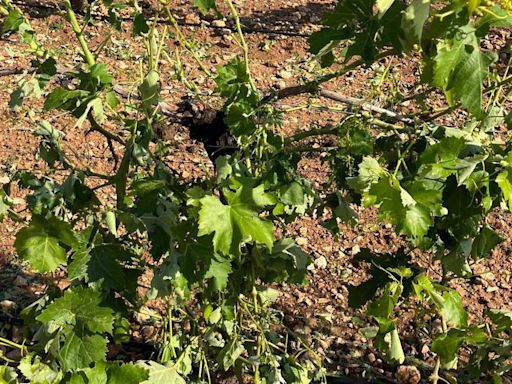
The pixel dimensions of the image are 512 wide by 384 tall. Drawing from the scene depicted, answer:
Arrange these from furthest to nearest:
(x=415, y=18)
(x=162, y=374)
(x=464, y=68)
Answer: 1. (x=162, y=374)
2. (x=464, y=68)
3. (x=415, y=18)

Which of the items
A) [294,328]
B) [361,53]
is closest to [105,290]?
[361,53]

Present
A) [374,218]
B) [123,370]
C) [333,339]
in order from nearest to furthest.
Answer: [123,370] < [333,339] < [374,218]

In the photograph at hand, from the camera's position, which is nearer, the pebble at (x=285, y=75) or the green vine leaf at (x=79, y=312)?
the green vine leaf at (x=79, y=312)

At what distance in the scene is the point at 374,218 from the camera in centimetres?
403

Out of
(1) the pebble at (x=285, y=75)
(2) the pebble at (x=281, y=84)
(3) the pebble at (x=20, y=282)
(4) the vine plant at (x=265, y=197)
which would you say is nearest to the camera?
(4) the vine plant at (x=265, y=197)

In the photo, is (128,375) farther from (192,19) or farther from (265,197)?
(192,19)

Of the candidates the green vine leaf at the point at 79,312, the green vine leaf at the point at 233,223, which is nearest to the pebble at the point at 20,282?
the green vine leaf at the point at 79,312

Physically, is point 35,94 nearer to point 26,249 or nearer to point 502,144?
point 26,249

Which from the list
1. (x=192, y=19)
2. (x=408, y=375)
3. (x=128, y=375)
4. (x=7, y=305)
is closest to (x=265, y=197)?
(x=128, y=375)

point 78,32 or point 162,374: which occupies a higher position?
Result: point 78,32

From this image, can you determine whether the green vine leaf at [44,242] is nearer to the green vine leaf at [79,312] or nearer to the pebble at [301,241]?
the green vine leaf at [79,312]

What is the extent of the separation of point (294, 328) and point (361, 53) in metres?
1.85

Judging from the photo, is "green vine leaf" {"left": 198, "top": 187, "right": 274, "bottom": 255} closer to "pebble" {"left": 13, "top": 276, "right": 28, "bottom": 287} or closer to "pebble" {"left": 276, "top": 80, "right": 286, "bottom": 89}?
"pebble" {"left": 13, "top": 276, "right": 28, "bottom": 287}

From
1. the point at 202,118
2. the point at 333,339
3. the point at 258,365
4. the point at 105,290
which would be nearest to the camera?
the point at 105,290
